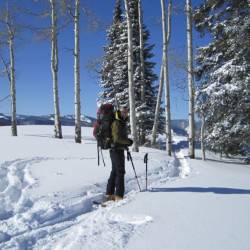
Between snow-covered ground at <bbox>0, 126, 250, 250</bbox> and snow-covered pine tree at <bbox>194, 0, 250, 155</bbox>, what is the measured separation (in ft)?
17.5

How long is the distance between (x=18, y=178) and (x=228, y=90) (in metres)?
9.69

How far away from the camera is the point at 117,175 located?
8.20 meters

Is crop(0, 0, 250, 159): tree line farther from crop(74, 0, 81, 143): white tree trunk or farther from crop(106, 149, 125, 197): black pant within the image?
crop(106, 149, 125, 197): black pant

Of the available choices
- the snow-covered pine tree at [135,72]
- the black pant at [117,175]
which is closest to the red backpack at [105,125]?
the black pant at [117,175]

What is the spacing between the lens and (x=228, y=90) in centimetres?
1596

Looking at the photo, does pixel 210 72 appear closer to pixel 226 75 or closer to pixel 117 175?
pixel 226 75

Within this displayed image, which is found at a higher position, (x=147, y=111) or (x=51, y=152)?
(x=147, y=111)

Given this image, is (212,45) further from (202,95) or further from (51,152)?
(51,152)

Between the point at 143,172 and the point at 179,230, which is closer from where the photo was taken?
the point at 179,230

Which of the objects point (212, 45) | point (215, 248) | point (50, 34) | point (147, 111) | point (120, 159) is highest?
point (50, 34)

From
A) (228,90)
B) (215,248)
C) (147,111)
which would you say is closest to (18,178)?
(215,248)

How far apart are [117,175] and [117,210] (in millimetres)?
1413

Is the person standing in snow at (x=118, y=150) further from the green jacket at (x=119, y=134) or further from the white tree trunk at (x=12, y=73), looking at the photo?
the white tree trunk at (x=12, y=73)

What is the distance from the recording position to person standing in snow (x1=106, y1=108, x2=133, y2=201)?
26.3 ft
